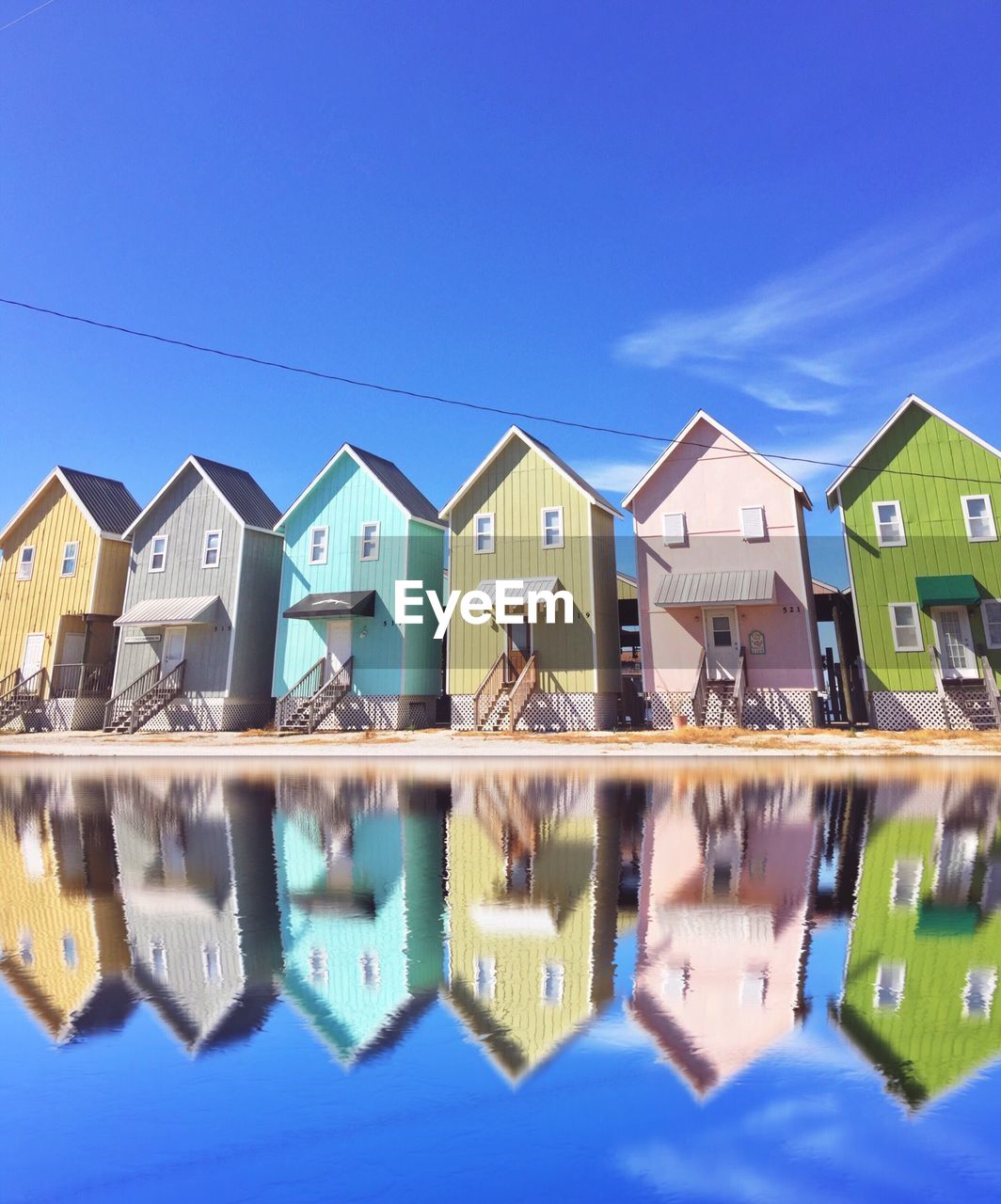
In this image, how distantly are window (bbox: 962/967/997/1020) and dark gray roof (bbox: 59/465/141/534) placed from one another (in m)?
38.3

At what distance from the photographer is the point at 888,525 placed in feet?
91.7

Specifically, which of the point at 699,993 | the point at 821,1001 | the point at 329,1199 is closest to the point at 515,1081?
the point at 329,1199

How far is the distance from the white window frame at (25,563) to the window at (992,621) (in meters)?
39.3

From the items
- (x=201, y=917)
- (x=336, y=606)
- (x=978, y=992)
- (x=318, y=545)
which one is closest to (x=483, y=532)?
(x=336, y=606)

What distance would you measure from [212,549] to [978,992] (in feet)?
110

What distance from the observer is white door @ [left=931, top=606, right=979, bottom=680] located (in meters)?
26.2

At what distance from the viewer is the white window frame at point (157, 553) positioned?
3462cm

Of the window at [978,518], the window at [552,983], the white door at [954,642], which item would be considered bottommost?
the window at [552,983]

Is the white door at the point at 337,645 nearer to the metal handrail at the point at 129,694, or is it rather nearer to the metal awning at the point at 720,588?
the metal handrail at the point at 129,694

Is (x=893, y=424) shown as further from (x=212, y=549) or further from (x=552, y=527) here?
(x=212, y=549)

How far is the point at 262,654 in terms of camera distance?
1323 inches

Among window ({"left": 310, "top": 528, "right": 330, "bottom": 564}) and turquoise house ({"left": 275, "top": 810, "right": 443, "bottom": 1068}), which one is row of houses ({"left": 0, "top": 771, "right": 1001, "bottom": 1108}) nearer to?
turquoise house ({"left": 275, "top": 810, "right": 443, "bottom": 1068})

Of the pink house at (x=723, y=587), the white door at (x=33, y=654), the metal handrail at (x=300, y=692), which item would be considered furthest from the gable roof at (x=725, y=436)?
the white door at (x=33, y=654)

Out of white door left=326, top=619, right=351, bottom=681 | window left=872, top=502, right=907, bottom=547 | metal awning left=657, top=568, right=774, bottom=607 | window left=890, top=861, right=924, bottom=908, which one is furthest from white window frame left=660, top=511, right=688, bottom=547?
window left=890, top=861, right=924, bottom=908
